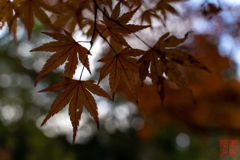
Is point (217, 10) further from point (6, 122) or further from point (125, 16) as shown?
point (6, 122)

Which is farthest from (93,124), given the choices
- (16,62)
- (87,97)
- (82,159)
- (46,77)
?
(87,97)

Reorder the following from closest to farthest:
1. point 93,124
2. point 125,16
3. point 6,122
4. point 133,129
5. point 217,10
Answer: point 125,16, point 217,10, point 6,122, point 133,129, point 93,124

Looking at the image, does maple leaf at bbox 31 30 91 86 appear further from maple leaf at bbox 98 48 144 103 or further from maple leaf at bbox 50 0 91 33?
maple leaf at bbox 50 0 91 33

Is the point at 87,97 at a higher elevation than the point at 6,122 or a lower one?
higher

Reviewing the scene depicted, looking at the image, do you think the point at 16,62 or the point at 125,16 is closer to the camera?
the point at 125,16

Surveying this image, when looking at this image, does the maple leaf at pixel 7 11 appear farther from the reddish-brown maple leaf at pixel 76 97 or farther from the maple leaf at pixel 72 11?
the reddish-brown maple leaf at pixel 76 97

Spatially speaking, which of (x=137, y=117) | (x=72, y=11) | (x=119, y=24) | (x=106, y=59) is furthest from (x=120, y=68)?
(x=137, y=117)

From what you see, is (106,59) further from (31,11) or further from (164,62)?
(31,11)
